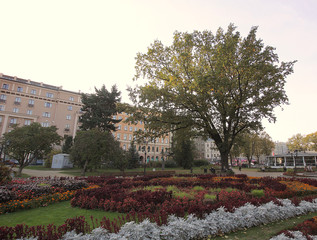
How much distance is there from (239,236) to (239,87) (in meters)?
16.2

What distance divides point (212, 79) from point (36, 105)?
55.2 m

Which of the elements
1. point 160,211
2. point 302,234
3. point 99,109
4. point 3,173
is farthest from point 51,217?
point 99,109

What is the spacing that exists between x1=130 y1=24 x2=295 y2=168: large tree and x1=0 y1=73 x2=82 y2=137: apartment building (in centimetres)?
4473

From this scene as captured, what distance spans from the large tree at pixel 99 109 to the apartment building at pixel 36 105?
21210 millimetres

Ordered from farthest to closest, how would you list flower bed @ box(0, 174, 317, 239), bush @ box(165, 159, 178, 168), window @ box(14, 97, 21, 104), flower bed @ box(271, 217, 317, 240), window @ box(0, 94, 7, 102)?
window @ box(14, 97, 21, 104), window @ box(0, 94, 7, 102), bush @ box(165, 159, 178, 168), flower bed @ box(271, 217, 317, 240), flower bed @ box(0, 174, 317, 239)

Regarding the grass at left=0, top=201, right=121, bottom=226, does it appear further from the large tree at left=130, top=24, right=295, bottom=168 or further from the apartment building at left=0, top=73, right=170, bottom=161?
the apartment building at left=0, top=73, right=170, bottom=161

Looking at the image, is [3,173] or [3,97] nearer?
[3,173]

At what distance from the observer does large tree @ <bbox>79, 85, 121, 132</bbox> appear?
37.5 meters

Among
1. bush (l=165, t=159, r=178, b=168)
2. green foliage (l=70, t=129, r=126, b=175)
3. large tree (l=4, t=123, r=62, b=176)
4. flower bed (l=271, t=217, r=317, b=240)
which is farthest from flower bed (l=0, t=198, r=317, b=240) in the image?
bush (l=165, t=159, r=178, b=168)

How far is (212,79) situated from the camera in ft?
53.4

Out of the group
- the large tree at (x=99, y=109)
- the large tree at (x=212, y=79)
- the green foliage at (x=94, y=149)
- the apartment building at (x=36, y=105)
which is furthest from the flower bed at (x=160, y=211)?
the apartment building at (x=36, y=105)

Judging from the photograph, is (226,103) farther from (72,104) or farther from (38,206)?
(72,104)

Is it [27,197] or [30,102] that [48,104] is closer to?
[30,102]

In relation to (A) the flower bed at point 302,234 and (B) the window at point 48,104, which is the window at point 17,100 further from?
(A) the flower bed at point 302,234
